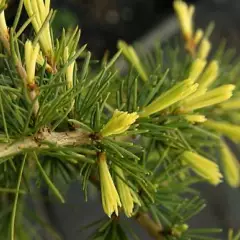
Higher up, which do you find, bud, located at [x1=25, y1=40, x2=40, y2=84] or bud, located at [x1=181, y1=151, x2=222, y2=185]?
bud, located at [x1=25, y1=40, x2=40, y2=84]

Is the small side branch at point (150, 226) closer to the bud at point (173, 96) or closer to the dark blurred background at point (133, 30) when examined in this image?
the bud at point (173, 96)

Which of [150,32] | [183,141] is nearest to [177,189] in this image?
[183,141]

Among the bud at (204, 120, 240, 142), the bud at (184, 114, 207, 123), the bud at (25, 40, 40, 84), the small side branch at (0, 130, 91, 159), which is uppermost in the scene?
the bud at (25, 40, 40, 84)

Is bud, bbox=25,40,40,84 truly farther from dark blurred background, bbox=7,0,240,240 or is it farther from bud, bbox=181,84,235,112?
dark blurred background, bbox=7,0,240,240

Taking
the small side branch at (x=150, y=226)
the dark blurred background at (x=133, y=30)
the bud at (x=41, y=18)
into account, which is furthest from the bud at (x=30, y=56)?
the dark blurred background at (x=133, y=30)

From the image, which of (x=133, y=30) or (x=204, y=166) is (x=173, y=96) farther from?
(x=133, y=30)

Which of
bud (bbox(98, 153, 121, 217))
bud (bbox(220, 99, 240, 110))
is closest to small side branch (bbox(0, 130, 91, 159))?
bud (bbox(98, 153, 121, 217))

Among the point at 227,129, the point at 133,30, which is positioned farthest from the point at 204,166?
the point at 133,30
